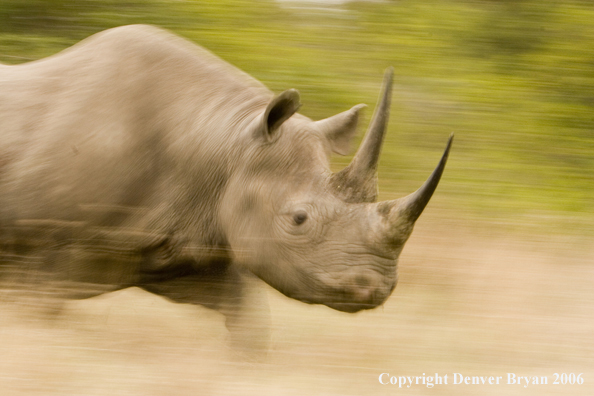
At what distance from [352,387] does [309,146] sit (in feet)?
3.35

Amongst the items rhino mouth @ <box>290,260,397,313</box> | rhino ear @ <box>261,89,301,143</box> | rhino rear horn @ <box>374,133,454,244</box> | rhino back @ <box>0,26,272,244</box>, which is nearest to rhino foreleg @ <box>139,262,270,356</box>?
rhino back @ <box>0,26,272,244</box>

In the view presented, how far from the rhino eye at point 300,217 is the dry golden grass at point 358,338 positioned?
0.57 m

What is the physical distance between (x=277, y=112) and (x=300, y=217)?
0.46m

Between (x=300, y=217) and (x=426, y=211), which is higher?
(x=300, y=217)

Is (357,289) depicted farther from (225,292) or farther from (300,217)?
(225,292)

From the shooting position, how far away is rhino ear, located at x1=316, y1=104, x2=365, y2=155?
3.74 metres

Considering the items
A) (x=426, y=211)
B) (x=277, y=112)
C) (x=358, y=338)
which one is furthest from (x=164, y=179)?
(x=426, y=211)

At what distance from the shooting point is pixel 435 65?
572 centimetres

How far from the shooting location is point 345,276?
10.8 ft

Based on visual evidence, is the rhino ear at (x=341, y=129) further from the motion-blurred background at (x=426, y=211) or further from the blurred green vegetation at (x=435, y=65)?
the blurred green vegetation at (x=435, y=65)

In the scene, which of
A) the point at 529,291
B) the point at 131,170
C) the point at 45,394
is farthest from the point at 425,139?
the point at 45,394

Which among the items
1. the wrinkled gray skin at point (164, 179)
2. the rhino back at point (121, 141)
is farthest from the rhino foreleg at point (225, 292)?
the rhino back at point (121, 141)

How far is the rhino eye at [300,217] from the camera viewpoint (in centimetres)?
338

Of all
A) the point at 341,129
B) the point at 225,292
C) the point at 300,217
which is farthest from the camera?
the point at 225,292
